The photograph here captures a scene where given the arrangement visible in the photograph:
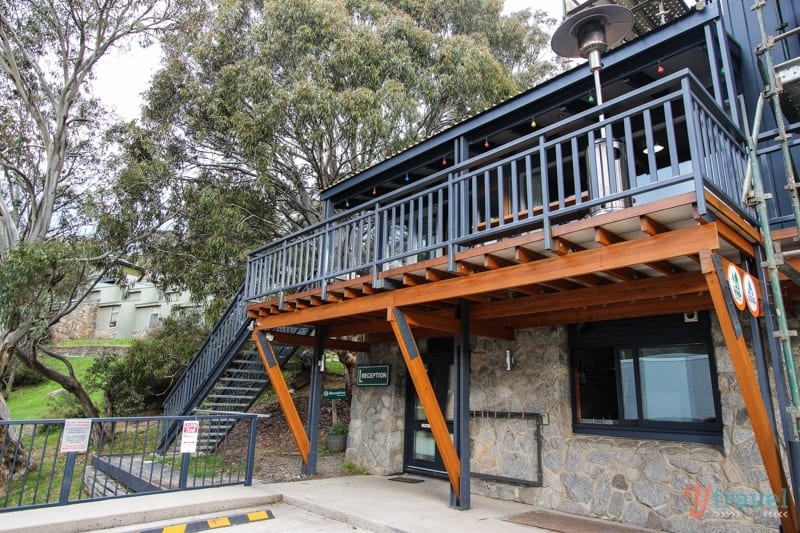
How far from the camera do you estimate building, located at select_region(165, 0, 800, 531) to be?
12.8 feet

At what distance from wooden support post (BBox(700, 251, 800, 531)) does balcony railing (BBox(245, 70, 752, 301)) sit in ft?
1.68

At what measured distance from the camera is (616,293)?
199 inches

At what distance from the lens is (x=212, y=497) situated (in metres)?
6.24

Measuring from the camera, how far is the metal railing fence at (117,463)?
559 centimetres

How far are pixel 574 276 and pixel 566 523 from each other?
2832mm

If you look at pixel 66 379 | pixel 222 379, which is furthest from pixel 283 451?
pixel 66 379

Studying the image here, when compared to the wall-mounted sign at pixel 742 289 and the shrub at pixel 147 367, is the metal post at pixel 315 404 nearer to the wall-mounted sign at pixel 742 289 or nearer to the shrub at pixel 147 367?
the wall-mounted sign at pixel 742 289

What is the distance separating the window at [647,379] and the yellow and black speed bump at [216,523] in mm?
3987

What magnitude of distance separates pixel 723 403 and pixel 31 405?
69.0 ft

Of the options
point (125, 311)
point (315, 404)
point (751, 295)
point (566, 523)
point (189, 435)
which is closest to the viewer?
point (751, 295)

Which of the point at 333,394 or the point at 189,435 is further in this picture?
the point at 333,394

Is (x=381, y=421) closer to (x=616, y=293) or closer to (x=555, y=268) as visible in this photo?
(x=616, y=293)

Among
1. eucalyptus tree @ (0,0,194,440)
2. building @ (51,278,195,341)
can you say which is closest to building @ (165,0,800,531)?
eucalyptus tree @ (0,0,194,440)

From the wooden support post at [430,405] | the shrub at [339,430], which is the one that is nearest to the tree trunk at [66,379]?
the shrub at [339,430]
